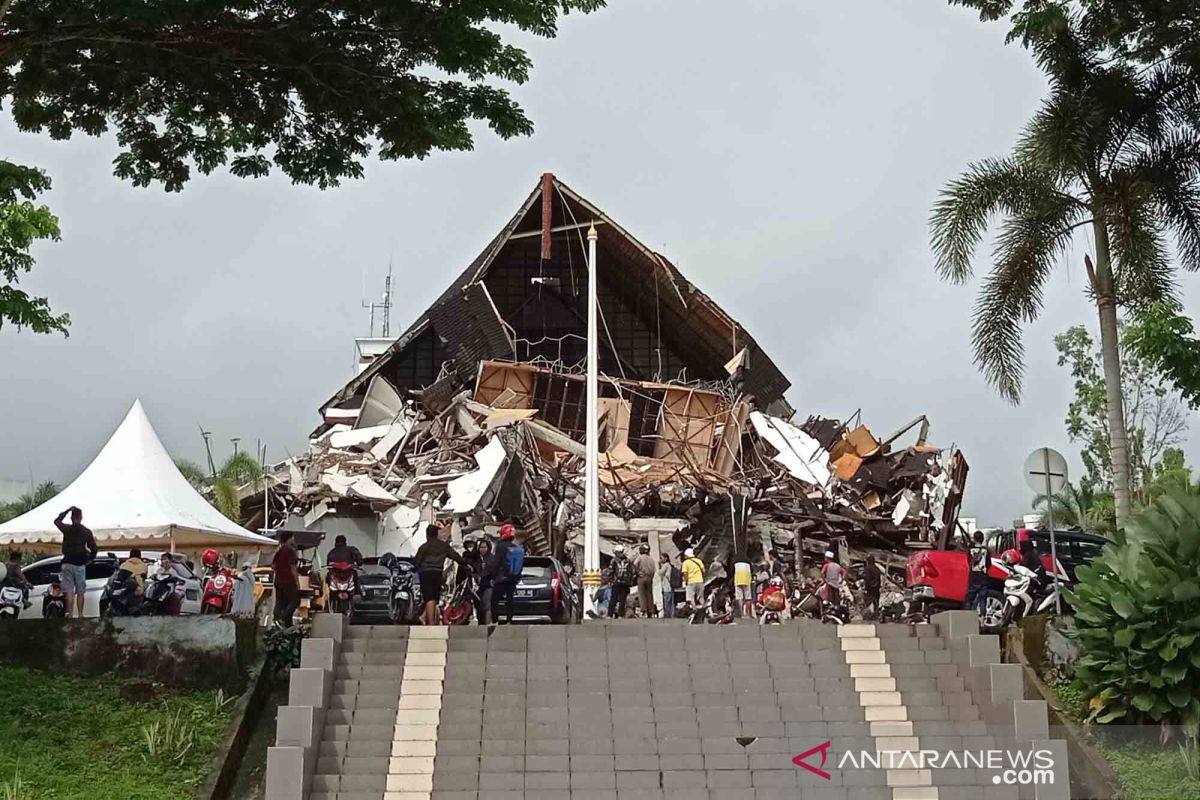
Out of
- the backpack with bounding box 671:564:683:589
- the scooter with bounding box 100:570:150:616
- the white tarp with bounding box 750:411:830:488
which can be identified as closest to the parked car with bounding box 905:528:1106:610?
the backpack with bounding box 671:564:683:589

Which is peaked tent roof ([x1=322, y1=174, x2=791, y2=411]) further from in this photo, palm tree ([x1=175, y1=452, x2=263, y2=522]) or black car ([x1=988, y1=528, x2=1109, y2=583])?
black car ([x1=988, y1=528, x2=1109, y2=583])

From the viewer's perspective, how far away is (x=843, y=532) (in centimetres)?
3284

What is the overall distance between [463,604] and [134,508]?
199 inches

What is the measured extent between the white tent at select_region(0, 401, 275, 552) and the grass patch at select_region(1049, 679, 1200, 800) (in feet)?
42.1

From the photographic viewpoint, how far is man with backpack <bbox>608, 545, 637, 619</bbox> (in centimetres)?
2381

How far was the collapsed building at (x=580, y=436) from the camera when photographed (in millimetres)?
30734

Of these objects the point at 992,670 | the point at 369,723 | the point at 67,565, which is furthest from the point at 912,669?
the point at 67,565

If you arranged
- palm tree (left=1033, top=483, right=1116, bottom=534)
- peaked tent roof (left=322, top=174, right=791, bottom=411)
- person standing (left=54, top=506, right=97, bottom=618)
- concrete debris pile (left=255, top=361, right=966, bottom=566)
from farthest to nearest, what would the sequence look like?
palm tree (left=1033, top=483, right=1116, bottom=534) → peaked tent roof (left=322, top=174, right=791, bottom=411) → concrete debris pile (left=255, top=361, right=966, bottom=566) → person standing (left=54, top=506, right=97, bottom=618)

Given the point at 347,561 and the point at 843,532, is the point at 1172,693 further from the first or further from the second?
the point at 843,532

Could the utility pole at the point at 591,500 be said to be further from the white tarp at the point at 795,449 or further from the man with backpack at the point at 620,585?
the white tarp at the point at 795,449

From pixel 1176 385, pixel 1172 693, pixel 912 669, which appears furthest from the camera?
pixel 1176 385

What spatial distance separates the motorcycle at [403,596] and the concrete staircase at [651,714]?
12.1 feet

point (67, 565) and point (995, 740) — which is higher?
point (67, 565)

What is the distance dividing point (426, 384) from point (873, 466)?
13117 millimetres
